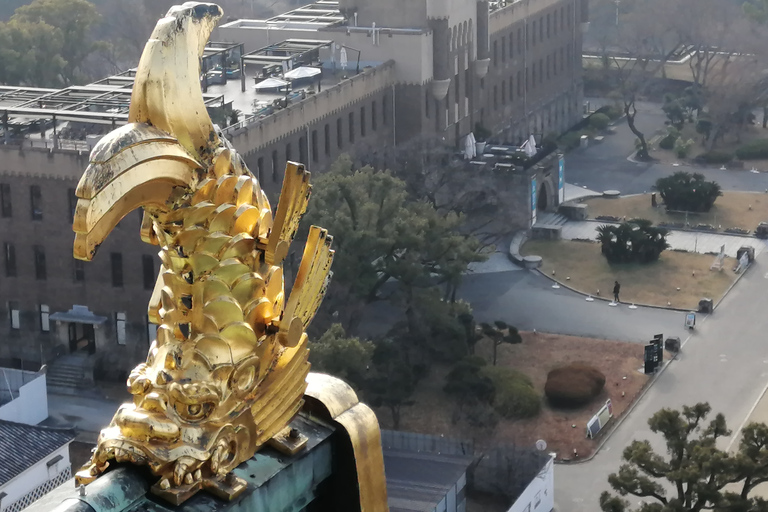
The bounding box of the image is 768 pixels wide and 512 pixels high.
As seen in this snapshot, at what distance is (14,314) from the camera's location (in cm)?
7294

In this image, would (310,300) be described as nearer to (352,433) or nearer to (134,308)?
(352,433)

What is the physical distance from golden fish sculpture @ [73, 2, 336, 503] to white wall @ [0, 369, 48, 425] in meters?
45.8

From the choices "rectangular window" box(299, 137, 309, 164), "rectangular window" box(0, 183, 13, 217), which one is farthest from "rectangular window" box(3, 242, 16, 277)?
"rectangular window" box(299, 137, 309, 164)

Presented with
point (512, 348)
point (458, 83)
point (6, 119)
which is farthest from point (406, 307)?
point (458, 83)

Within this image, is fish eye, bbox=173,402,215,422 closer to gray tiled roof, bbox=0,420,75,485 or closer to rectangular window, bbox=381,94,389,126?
gray tiled roof, bbox=0,420,75,485

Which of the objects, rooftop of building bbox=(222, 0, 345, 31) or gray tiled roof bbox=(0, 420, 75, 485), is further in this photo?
rooftop of building bbox=(222, 0, 345, 31)

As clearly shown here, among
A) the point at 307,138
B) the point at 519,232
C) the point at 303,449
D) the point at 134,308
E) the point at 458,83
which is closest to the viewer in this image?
the point at 303,449

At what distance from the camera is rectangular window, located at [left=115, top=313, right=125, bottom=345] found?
70188mm

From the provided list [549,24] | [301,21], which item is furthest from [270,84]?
[549,24]

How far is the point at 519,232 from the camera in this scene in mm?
92375

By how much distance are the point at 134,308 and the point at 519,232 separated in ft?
98.7

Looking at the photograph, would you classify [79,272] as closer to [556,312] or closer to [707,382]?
[556,312]

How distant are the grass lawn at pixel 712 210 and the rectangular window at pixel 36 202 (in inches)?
1554

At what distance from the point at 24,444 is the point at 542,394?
81.3ft
